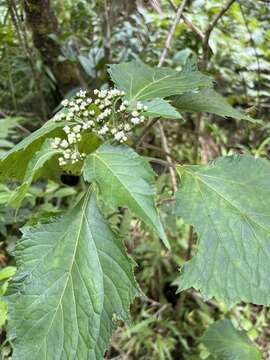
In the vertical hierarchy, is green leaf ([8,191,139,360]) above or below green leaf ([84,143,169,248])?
below

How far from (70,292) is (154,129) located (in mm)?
2247

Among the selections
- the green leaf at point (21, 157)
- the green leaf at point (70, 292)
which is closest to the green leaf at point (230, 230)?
the green leaf at point (70, 292)

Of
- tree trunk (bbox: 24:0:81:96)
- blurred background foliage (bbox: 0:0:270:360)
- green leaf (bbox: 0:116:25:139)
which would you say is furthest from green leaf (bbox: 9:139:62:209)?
tree trunk (bbox: 24:0:81:96)

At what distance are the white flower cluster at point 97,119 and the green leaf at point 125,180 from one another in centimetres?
7

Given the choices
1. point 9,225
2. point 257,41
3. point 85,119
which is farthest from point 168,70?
point 257,41

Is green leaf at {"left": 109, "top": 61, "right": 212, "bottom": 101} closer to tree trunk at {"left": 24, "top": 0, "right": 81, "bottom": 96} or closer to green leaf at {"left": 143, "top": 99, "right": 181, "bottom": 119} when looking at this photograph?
green leaf at {"left": 143, "top": 99, "right": 181, "bottom": 119}

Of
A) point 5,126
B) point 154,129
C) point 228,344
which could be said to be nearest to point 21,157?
point 228,344

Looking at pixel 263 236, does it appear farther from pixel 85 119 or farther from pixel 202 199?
pixel 85 119

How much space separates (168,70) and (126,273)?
740mm

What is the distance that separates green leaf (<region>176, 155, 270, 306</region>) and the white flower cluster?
0.72 feet

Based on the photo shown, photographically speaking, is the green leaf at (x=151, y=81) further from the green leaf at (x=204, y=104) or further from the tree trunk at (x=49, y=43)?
the tree trunk at (x=49, y=43)

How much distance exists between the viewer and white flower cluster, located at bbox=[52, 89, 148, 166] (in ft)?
3.68

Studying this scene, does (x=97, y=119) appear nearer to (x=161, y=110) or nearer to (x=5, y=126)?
(x=161, y=110)

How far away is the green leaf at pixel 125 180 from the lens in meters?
0.90
